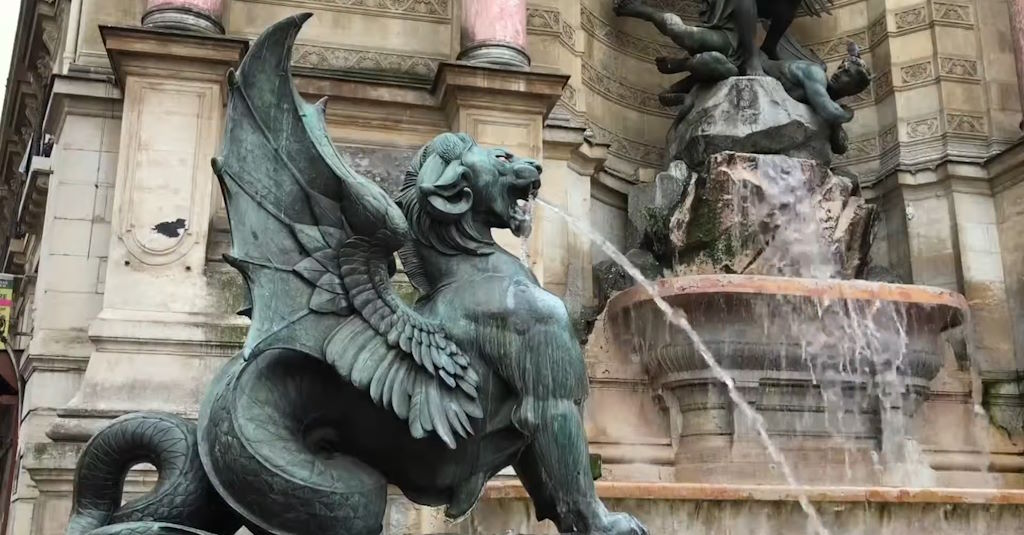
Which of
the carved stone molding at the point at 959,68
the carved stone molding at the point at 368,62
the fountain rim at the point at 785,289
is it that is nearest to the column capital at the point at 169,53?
the carved stone molding at the point at 368,62

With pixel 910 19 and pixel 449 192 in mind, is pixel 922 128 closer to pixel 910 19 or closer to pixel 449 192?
pixel 910 19

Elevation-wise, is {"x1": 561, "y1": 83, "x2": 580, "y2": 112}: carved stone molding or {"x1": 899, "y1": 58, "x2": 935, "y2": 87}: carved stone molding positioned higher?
{"x1": 899, "y1": 58, "x2": 935, "y2": 87}: carved stone molding

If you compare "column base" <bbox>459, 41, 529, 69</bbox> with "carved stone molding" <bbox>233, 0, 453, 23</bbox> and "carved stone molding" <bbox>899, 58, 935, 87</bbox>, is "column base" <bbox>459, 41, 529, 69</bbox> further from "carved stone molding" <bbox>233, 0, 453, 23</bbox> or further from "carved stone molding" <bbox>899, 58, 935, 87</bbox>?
"carved stone molding" <bbox>899, 58, 935, 87</bbox>

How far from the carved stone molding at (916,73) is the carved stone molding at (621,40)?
8.52 feet

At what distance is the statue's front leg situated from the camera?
2.75 meters

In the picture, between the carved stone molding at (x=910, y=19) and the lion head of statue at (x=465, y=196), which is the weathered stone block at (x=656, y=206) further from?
the lion head of statue at (x=465, y=196)

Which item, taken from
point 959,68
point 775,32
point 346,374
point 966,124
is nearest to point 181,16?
point 346,374

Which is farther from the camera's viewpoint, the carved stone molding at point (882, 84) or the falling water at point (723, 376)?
the carved stone molding at point (882, 84)

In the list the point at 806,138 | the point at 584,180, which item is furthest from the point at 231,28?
the point at 806,138

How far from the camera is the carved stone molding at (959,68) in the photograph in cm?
1045

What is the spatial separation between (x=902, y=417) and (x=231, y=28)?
6734 mm

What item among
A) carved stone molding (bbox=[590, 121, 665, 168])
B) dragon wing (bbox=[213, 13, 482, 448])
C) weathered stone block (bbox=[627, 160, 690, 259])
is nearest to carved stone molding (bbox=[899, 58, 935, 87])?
carved stone molding (bbox=[590, 121, 665, 168])

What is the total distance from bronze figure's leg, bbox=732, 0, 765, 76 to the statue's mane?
24.1 feet

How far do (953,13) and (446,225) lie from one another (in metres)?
9.81
